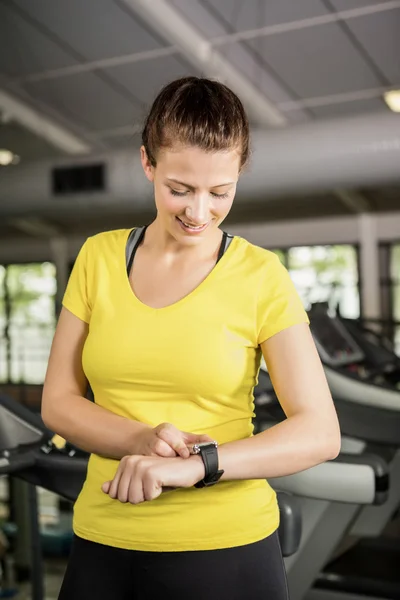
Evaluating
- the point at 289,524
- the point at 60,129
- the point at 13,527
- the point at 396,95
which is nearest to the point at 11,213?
the point at 60,129

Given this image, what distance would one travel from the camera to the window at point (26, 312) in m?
8.84

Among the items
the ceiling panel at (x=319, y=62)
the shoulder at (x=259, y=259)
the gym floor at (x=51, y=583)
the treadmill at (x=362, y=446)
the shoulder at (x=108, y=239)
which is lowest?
the gym floor at (x=51, y=583)

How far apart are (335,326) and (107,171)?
2.57 m

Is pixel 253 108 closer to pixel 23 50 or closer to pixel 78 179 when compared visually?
pixel 78 179

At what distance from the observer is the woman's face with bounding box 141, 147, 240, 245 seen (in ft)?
2.60

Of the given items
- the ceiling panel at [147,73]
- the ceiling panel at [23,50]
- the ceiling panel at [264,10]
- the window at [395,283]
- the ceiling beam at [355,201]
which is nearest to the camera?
the ceiling panel at [264,10]

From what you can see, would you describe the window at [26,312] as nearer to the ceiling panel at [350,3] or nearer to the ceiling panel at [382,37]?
the ceiling panel at [382,37]

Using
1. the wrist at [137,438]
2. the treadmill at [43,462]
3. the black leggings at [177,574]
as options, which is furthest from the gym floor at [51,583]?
the wrist at [137,438]

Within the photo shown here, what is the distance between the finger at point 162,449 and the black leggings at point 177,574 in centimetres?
14

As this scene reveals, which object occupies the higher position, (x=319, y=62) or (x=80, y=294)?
(x=319, y=62)

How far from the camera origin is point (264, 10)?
481 cm

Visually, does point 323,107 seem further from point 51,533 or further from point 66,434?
point 66,434

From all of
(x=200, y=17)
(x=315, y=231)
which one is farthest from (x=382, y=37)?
(x=315, y=231)

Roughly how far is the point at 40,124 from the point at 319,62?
2658 millimetres
